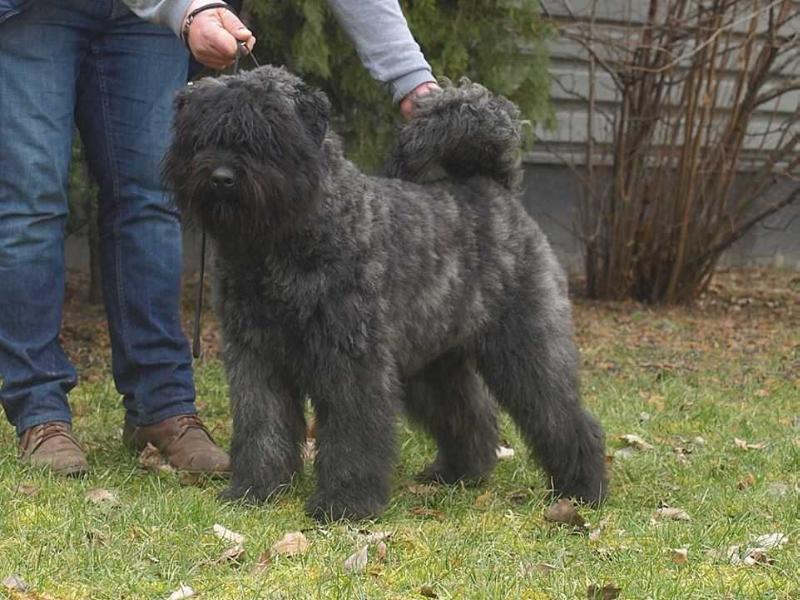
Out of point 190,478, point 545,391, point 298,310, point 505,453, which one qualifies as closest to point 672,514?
point 545,391

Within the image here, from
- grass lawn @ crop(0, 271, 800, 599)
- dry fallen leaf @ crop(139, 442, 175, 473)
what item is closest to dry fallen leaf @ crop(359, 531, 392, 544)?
grass lawn @ crop(0, 271, 800, 599)

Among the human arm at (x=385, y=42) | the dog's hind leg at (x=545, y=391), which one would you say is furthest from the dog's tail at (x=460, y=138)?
the dog's hind leg at (x=545, y=391)

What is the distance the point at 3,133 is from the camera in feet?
14.8

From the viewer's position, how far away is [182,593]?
327 cm

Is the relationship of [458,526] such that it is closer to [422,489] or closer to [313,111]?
[422,489]

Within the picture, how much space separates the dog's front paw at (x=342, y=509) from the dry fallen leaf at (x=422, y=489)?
56 centimetres

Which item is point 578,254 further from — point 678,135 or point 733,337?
point 733,337

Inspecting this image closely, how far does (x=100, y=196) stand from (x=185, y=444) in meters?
0.97

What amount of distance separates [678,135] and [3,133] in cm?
613

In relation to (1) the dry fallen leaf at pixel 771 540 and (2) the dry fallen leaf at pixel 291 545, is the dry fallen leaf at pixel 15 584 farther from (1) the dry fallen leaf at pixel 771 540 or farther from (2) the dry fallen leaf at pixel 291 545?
(1) the dry fallen leaf at pixel 771 540

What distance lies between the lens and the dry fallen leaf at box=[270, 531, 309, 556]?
3.62 m

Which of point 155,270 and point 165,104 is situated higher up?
point 165,104

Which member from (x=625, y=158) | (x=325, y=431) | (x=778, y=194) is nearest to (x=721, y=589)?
(x=325, y=431)

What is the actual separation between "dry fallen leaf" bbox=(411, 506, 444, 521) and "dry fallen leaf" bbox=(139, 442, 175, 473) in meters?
0.95
